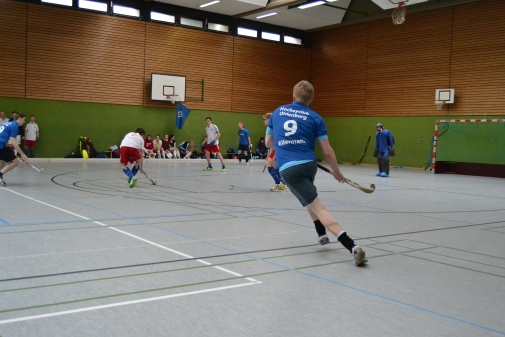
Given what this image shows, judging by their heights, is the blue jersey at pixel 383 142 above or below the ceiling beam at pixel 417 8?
below

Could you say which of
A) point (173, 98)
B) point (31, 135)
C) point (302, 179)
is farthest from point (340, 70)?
point (302, 179)

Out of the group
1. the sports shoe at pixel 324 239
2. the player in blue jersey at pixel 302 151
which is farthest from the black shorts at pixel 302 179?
the sports shoe at pixel 324 239

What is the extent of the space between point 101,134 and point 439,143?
16.0 meters

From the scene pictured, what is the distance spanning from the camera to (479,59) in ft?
76.4

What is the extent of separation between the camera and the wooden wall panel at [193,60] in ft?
84.5

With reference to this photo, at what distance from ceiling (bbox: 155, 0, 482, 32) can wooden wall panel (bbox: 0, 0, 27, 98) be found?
681 cm

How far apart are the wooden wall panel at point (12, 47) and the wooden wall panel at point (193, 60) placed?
578cm

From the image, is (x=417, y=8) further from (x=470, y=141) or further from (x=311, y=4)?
(x=470, y=141)

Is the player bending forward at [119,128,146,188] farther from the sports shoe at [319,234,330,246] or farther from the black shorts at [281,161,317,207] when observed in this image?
the black shorts at [281,161,317,207]

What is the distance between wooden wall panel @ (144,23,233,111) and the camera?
25.8 metres

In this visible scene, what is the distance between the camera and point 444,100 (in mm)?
24281

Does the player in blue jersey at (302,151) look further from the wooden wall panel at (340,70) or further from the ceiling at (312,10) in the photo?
the wooden wall panel at (340,70)

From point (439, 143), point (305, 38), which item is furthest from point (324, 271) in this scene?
point (305, 38)

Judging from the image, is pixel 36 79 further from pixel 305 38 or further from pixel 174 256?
pixel 174 256
